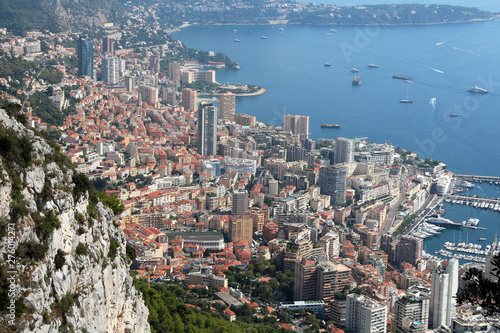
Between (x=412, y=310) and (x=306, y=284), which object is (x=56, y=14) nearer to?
(x=306, y=284)

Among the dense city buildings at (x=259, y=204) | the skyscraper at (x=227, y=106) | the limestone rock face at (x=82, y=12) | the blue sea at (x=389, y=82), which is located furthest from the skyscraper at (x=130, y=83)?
the limestone rock face at (x=82, y=12)

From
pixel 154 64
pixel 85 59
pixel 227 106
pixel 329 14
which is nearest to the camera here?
pixel 227 106

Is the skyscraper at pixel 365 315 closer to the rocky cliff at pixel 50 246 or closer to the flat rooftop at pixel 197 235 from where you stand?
the flat rooftop at pixel 197 235

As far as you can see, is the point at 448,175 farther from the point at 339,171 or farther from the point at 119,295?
the point at 119,295

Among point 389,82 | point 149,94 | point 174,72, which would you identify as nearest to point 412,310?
point 149,94

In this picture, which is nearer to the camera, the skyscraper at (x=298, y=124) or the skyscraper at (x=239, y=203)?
the skyscraper at (x=239, y=203)

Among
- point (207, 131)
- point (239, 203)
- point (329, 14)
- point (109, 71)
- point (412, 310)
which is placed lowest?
point (412, 310)
